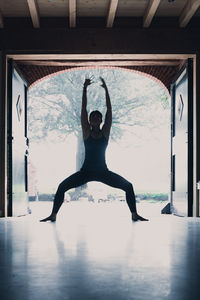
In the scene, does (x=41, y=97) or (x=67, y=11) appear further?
(x=41, y=97)

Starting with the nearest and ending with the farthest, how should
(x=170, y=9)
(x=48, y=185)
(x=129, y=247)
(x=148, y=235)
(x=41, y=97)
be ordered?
(x=129, y=247) < (x=148, y=235) < (x=170, y=9) < (x=41, y=97) < (x=48, y=185)

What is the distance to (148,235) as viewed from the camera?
127 inches

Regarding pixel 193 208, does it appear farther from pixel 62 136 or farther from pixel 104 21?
pixel 62 136

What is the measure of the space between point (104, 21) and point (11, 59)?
1.41m

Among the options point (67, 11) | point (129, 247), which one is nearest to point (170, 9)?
point (67, 11)

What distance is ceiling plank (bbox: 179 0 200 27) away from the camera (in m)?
5.20

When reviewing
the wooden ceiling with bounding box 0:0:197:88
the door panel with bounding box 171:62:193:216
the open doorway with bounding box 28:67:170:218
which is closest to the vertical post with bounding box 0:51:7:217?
the wooden ceiling with bounding box 0:0:197:88

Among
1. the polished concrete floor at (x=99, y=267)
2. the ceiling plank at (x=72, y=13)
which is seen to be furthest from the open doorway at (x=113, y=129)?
the polished concrete floor at (x=99, y=267)

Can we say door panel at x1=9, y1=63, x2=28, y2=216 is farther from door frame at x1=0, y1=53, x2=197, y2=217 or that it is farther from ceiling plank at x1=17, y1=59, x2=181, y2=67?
ceiling plank at x1=17, y1=59, x2=181, y2=67

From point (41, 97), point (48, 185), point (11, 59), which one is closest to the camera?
point (11, 59)

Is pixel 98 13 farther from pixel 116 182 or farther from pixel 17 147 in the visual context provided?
A: pixel 116 182

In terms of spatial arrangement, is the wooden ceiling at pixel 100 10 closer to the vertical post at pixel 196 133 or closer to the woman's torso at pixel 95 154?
the vertical post at pixel 196 133

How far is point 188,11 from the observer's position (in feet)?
18.0

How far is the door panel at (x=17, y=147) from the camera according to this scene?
19.8ft
